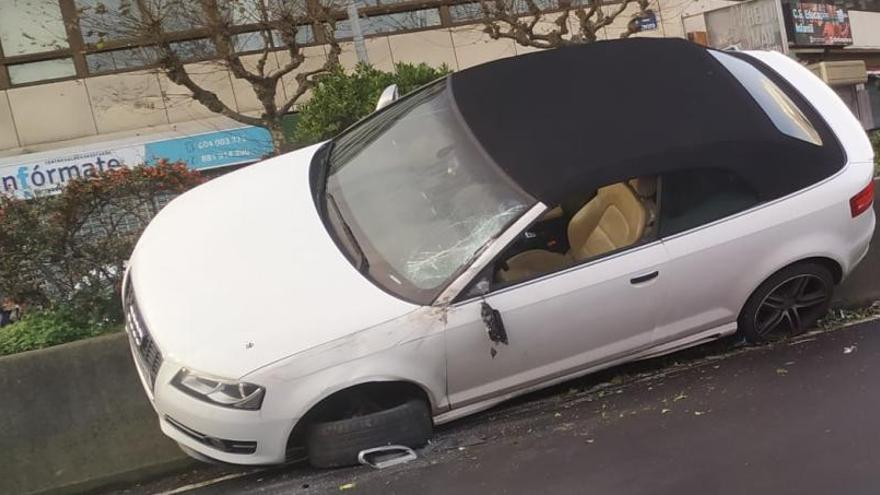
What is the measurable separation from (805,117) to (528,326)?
2.17 metres

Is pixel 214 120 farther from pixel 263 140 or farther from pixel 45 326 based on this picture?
pixel 45 326

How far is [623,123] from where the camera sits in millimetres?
4008

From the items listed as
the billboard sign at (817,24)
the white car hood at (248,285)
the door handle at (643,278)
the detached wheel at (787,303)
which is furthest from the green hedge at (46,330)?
the billboard sign at (817,24)

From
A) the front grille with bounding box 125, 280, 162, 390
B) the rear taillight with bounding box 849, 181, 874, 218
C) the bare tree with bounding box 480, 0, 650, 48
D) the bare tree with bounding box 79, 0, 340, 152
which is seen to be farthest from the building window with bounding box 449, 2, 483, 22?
→ the front grille with bounding box 125, 280, 162, 390

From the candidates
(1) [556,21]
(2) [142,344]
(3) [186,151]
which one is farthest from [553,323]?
(3) [186,151]

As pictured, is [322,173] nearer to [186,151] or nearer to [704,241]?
→ [704,241]

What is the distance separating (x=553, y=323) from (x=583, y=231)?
87 centimetres

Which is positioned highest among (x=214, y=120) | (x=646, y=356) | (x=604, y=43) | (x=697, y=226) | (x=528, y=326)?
(x=214, y=120)

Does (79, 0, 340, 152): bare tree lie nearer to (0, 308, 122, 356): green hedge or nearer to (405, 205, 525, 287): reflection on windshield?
(0, 308, 122, 356): green hedge

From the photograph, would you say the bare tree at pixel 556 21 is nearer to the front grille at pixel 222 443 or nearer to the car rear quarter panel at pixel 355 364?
the car rear quarter panel at pixel 355 364

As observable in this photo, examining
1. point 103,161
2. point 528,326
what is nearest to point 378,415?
point 528,326

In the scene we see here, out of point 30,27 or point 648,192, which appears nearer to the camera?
point 648,192

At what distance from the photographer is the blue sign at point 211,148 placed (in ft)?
44.5

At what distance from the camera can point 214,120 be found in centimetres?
1393
